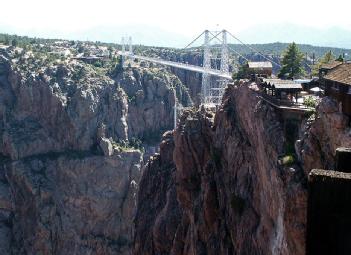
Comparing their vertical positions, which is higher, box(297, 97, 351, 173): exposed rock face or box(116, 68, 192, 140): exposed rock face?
box(297, 97, 351, 173): exposed rock face

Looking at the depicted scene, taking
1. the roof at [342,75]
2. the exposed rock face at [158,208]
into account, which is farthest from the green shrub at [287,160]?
the exposed rock face at [158,208]

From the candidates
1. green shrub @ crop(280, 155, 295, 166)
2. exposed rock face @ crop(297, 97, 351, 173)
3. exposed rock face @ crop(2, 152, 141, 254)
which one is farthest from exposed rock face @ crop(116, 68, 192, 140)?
exposed rock face @ crop(297, 97, 351, 173)

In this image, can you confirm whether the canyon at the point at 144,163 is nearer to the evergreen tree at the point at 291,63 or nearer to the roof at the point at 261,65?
the roof at the point at 261,65

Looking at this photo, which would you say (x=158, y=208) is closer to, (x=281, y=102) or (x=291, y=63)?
(x=291, y=63)

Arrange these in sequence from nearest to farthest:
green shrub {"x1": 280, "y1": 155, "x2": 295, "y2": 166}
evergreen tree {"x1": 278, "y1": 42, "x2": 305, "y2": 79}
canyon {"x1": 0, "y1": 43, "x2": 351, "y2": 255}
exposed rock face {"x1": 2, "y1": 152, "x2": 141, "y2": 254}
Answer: green shrub {"x1": 280, "y1": 155, "x2": 295, "y2": 166}, canyon {"x1": 0, "y1": 43, "x2": 351, "y2": 255}, evergreen tree {"x1": 278, "y1": 42, "x2": 305, "y2": 79}, exposed rock face {"x1": 2, "y1": 152, "x2": 141, "y2": 254}

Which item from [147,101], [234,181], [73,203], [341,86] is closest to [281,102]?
[341,86]

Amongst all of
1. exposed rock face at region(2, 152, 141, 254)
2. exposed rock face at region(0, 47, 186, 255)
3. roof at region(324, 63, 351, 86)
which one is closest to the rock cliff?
roof at region(324, 63, 351, 86)

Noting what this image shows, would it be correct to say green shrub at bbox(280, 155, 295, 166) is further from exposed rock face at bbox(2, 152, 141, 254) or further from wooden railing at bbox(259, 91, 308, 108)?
exposed rock face at bbox(2, 152, 141, 254)

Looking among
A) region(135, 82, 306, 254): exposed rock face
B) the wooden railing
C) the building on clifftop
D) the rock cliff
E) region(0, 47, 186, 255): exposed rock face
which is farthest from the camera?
region(0, 47, 186, 255): exposed rock face

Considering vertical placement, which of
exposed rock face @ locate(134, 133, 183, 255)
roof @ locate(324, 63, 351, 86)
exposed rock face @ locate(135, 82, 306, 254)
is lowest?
exposed rock face @ locate(134, 133, 183, 255)

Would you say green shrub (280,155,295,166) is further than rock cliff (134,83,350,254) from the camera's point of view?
Yes
